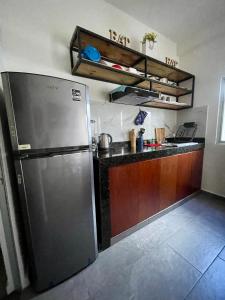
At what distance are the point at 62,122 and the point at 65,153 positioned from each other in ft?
0.71

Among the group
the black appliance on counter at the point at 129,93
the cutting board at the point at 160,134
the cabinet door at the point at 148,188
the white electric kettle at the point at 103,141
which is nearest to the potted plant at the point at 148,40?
the black appliance on counter at the point at 129,93

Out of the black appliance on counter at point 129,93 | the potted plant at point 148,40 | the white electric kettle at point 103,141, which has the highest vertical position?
the potted plant at point 148,40

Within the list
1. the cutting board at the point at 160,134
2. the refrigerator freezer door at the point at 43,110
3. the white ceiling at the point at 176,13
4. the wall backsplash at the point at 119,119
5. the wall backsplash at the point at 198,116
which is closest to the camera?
the refrigerator freezer door at the point at 43,110

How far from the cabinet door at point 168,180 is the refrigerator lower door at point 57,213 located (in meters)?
0.99

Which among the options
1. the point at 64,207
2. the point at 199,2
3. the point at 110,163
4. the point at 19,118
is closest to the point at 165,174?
the point at 110,163

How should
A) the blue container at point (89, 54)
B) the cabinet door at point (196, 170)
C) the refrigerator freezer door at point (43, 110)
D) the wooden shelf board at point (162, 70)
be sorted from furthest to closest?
1. the cabinet door at point (196, 170)
2. the wooden shelf board at point (162, 70)
3. the blue container at point (89, 54)
4. the refrigerator freezer door at point (43, 110)

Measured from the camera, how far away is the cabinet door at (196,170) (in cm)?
216

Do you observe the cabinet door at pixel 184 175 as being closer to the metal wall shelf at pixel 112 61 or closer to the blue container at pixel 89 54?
the metal wall shelf at pixel 112 61

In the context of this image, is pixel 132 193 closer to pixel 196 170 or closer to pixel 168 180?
pixel 168 180

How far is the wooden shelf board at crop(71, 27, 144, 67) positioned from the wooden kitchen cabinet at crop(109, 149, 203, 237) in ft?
4.23

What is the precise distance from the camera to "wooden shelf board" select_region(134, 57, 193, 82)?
184 centimetres

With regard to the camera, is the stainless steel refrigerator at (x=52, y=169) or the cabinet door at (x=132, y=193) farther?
the cabinet door at (x=132, y=193)

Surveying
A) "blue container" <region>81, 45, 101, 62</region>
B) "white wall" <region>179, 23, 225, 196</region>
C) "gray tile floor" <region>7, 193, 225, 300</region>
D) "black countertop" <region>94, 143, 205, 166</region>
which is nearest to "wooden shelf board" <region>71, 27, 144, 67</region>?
"blue container" <region>81, 45, 101, 62</region>

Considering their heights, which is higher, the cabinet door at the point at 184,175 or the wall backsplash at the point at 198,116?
the wall backsplash at the point at 198,116
